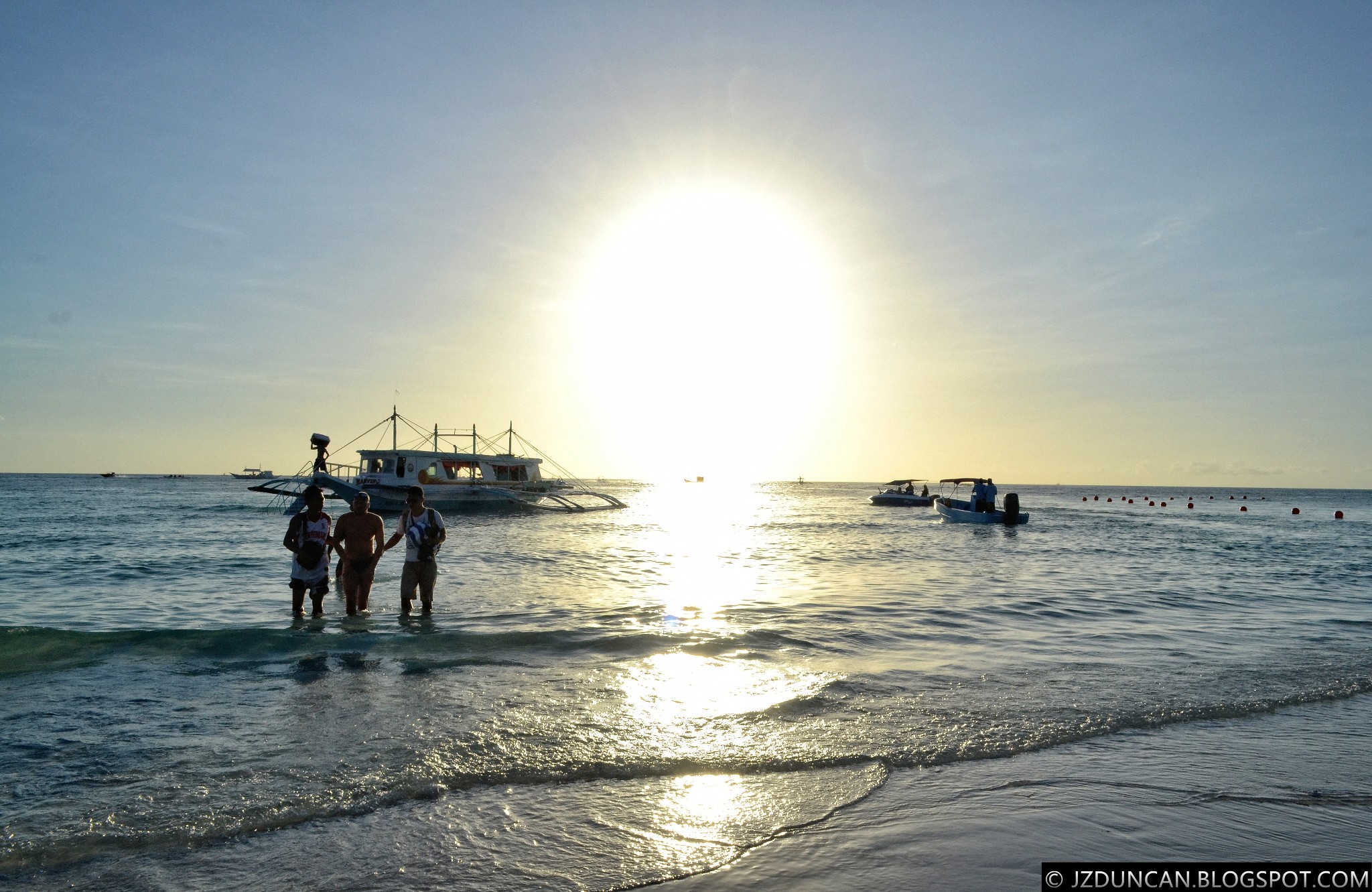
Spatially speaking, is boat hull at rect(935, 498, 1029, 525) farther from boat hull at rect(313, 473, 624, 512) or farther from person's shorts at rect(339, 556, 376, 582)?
person's shorts at rect(339, 556, 376, 582)

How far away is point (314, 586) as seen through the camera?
11.5 metres

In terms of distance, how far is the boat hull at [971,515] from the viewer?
4534 cm

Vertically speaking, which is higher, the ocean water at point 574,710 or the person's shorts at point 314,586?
the person's shorts at point 314,586

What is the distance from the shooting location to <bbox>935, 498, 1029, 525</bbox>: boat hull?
45344 mm

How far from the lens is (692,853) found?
165 inches

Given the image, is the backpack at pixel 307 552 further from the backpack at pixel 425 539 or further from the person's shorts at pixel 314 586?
the backpack at pixel 425 539

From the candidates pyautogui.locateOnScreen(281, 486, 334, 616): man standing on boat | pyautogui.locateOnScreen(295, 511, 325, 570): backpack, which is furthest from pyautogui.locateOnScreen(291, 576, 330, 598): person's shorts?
pyautogui.locateOnScreen(295, 511, 325, 570): backpack

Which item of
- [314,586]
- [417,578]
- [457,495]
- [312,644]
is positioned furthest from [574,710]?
[457,495]

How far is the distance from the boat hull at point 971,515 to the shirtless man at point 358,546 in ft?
134

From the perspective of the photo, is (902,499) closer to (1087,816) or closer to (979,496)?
(979,496)

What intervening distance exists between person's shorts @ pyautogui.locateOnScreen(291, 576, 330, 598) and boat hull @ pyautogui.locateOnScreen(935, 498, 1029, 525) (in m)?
41.2

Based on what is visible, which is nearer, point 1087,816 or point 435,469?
point 1087,816

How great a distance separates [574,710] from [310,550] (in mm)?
6135

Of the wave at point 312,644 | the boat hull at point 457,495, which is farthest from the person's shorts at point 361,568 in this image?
the boat hull at point 457,495
